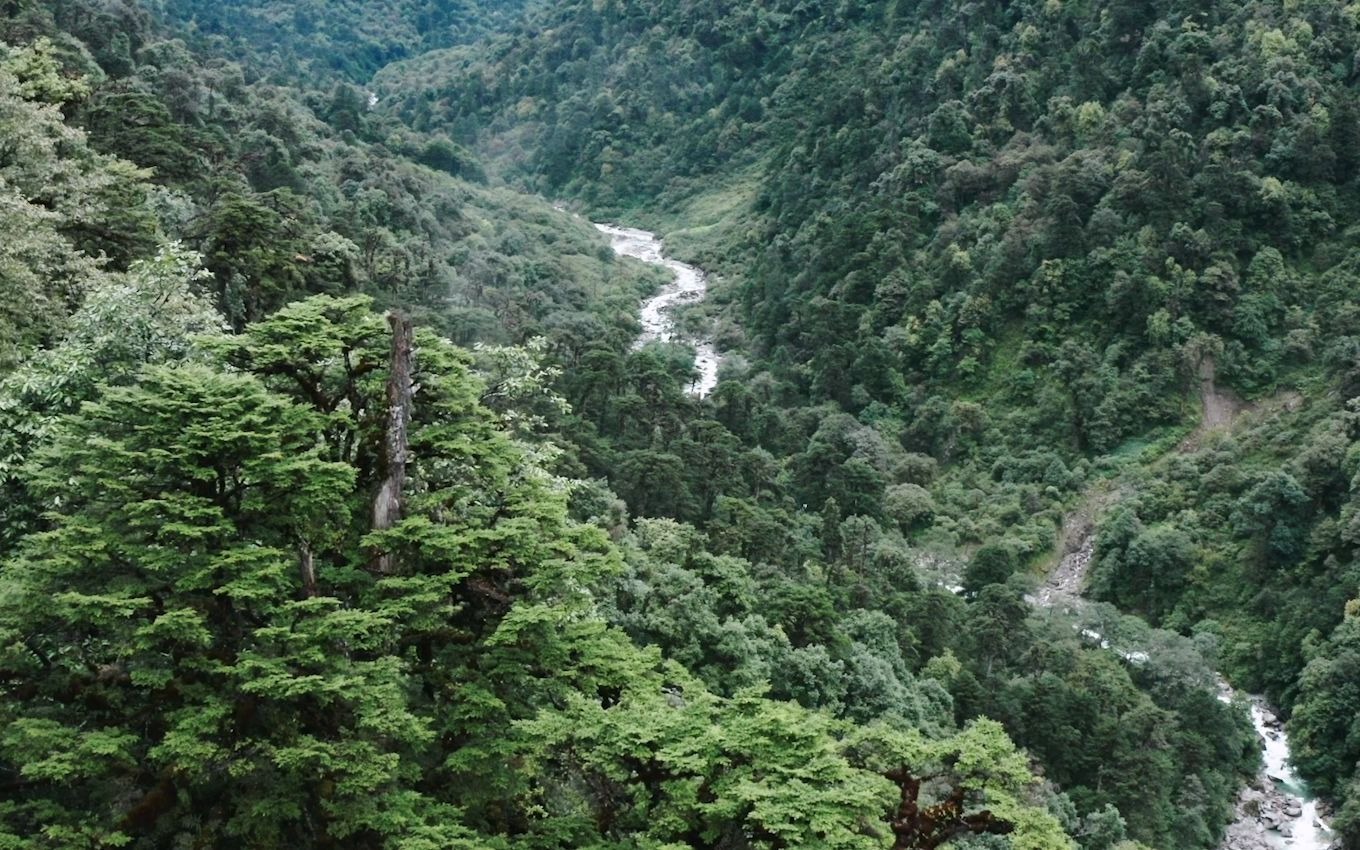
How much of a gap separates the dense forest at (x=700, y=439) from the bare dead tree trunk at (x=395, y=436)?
0.05 meters

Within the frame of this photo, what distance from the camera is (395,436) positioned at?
48.9ft

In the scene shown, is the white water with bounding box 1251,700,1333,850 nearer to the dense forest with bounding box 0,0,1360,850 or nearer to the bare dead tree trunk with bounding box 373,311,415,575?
the dense forest with bounding box 0,0,1360,850

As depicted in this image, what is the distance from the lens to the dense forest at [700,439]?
12.8 m

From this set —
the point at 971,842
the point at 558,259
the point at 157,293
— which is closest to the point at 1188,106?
the point at 558,259

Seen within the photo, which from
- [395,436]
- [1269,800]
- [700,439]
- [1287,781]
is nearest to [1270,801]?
[1269,800]

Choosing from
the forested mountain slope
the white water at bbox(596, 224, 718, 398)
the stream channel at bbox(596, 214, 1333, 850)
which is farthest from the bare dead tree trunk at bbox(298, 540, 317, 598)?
the white water at bbox(596, 224, 718, 398)

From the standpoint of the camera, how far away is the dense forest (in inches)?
503

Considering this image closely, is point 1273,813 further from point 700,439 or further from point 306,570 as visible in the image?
point 306,570

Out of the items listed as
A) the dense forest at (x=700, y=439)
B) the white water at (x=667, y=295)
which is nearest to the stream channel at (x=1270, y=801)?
the dense forest at (x=700, y=439)

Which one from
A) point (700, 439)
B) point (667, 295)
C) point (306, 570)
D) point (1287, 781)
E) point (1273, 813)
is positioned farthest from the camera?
point (667, 295)

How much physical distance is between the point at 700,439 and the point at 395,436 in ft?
117

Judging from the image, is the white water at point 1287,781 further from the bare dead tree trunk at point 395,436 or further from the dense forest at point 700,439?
the bare dead tree trunk at point 395,436

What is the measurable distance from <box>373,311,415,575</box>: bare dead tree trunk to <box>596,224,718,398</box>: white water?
167 ft

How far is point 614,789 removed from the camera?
1398 centimetres
